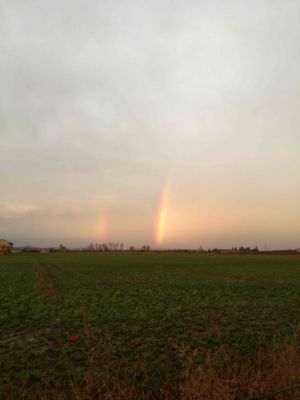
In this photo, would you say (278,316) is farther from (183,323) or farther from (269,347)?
(269,347)

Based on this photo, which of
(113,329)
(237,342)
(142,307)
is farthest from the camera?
(142,307)

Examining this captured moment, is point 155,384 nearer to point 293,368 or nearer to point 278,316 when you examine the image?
Answer: point 293,368

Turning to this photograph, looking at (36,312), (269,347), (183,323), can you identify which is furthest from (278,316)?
(36,312)

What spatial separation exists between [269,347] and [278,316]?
6.82 m

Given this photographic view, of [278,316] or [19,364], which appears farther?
[278,316]

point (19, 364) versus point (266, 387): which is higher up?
point (266, 387)

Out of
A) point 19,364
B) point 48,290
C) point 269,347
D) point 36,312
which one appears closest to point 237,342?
point 269,347

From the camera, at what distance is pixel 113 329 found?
46.4ft

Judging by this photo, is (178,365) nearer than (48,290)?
Yes

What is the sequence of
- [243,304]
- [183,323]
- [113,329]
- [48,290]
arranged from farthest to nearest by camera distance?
[48,290]
[243,304]
[183,323]
[113,329]

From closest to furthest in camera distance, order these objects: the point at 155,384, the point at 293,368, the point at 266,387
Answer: the point at 266,387, the point at 293,368, the point at 155,384

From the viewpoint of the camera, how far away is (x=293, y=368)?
23.1ft

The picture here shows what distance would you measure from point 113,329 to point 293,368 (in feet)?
27.9

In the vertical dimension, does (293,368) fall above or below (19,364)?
above
